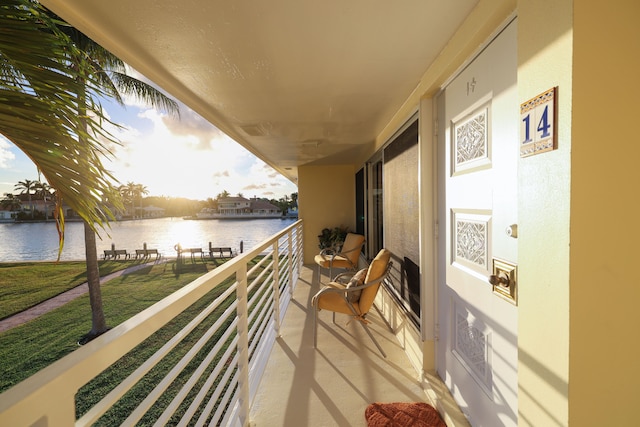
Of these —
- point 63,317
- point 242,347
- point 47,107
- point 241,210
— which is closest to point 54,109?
point 47,107

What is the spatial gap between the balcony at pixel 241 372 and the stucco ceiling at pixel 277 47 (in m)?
1.19

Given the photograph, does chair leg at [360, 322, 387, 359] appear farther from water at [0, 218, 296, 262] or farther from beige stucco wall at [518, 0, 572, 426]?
water at [0, 218, 296, 262]

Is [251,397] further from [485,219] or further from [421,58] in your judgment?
[421,58]

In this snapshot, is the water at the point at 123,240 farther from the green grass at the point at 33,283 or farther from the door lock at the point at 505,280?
the door lock at the point at 505,280

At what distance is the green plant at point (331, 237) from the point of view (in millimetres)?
6194

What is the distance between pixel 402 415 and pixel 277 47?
228 centimetres

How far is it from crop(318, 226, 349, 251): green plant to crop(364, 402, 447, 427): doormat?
14.4 feet

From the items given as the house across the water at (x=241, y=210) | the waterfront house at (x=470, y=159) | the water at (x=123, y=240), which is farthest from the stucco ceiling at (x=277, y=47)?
the house across the water at (x=241, y=210)

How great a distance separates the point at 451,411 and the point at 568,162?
1.57 m

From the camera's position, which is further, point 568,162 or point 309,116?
point 309,116

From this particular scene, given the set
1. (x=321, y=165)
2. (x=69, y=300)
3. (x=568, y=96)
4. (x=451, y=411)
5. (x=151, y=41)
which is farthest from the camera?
(x=69, y=300)

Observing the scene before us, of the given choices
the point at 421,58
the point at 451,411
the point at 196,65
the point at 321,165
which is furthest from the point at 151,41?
the point at 321,165

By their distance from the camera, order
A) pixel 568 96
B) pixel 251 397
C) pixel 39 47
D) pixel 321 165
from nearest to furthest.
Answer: pixel 568 96 → pixel 39 47 → pixel 251 397 → pixel 321 165

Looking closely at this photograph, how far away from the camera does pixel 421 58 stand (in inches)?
65.9
